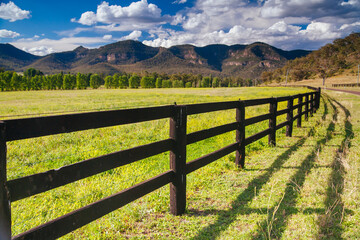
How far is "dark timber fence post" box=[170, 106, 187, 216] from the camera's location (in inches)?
142

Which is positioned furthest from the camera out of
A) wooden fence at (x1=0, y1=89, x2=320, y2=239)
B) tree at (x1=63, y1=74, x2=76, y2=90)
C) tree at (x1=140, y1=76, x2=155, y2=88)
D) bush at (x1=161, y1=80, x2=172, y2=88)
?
bush at (x1=161, y1=80, x2=172, y2=88)

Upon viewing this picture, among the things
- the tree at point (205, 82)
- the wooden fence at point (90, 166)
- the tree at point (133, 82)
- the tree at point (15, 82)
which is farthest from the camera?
the tree at point (205, 82)

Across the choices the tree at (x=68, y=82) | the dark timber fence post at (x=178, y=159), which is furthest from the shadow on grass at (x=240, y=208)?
the tree at (x=68, y=82)

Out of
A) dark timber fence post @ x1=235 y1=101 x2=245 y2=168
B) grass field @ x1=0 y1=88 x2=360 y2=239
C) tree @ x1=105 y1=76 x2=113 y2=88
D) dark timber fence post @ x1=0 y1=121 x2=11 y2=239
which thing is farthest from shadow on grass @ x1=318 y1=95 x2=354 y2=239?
tree @ x1=105 y1=76 x2=113 y2=88

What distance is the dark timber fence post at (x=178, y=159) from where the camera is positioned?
11.9ft

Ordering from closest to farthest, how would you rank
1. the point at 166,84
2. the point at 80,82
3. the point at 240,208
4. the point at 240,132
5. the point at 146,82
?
the point at 240,208 < the point at 240,132 < the point at 80,82 < the point at 146,82 < the point at 166,84

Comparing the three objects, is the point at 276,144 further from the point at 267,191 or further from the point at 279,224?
the point at 279,224

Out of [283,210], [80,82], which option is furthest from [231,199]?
[80,82]

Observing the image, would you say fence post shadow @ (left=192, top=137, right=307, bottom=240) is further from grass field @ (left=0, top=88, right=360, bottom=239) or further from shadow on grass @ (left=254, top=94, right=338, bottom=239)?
shadow on grass @ (left=254, top=94, right=338, bottom=239)

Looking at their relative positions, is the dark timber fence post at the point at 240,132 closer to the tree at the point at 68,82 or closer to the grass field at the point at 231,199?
the grass field at the point at 231,199

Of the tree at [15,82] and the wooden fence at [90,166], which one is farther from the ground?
the tree at [15,82]

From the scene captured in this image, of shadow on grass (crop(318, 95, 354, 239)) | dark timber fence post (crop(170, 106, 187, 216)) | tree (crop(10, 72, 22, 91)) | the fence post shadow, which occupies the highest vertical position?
tree (crop(10, 72, 22, 91))

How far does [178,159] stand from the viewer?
3688 millimetres

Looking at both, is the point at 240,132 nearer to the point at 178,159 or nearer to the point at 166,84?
the point at 178,159
